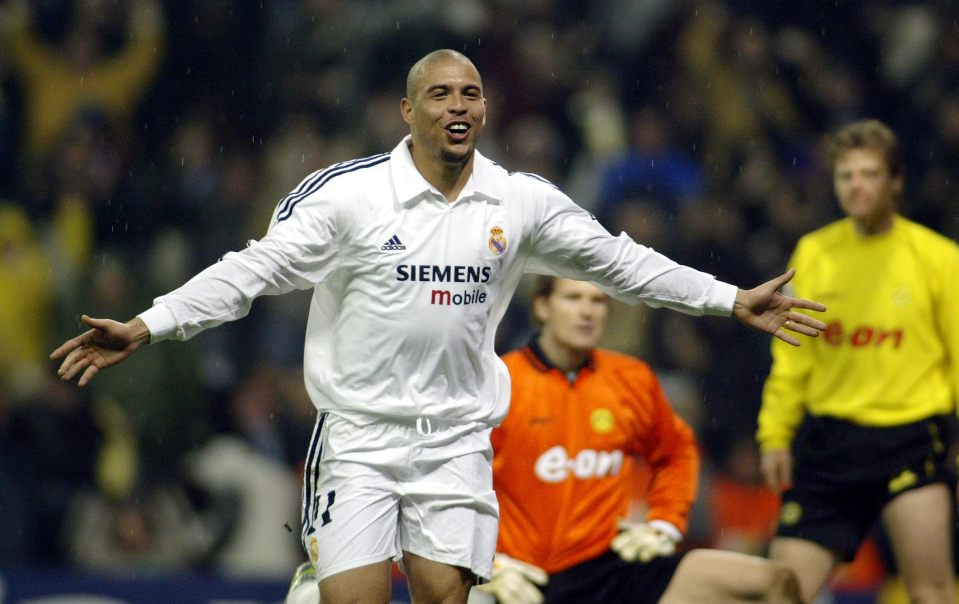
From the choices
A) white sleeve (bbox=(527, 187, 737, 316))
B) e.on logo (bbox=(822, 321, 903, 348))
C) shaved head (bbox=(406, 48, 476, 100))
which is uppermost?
shaved head (bbox=(406, 48, 476, 100))

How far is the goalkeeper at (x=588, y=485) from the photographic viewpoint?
5492mm

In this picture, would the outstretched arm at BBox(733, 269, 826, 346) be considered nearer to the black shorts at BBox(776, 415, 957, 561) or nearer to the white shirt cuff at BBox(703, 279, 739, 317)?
the white shirt cuff at BBox(703, 279, 739, 317)

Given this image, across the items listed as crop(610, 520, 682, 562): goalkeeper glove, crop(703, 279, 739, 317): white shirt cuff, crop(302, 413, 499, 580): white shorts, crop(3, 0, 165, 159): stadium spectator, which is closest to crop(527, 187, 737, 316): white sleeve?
crop(703, 279, 739, 317): white shirt cuff

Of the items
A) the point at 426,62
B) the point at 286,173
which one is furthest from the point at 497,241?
the point at 286,173

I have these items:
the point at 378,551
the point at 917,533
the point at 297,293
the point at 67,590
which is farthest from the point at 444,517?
the point at 297,293

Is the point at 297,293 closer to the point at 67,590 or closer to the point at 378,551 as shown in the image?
the point at 67,590

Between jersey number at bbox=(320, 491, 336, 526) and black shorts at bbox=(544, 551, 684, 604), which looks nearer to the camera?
jersey number at bbox=(320, 491, 336, 526)

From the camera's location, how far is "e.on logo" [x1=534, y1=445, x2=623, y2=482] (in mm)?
5676

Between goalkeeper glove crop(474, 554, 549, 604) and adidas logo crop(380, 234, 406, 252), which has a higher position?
adidas logo crop(380, 234, 406, 252)

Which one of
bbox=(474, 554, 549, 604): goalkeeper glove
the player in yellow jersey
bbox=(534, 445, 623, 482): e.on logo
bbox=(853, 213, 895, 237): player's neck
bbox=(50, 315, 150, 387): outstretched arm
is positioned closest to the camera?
bbox=(50, 315, 150, 387): outstretched arm

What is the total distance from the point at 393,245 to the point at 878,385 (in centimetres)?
231

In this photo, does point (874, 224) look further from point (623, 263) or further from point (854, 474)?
point (623, 263)

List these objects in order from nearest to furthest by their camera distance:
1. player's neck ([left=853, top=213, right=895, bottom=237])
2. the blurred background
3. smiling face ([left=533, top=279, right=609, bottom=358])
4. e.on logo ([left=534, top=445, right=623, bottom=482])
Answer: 1. e.on logo ([left=534, top=445, right=623, bottom=482])
2. smiling face ([left=533, top=279, right=609, bottom=358])
3. player's neck ([left=853, top=213, right=895, bottom=237])
4. the blurred background

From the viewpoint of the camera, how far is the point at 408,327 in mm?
4566
